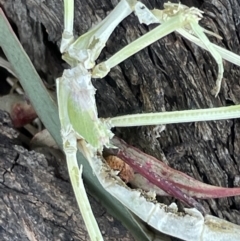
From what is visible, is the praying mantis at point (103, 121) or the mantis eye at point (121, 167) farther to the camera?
the mantis eye at point (121, 167)

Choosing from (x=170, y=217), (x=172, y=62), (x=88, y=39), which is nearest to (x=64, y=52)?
(x=88, y=39)

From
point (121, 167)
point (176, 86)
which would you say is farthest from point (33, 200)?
point (176, 86)

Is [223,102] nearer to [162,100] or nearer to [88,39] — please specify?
[162,100]

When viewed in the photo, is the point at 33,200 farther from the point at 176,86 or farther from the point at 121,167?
the point at 176,86
